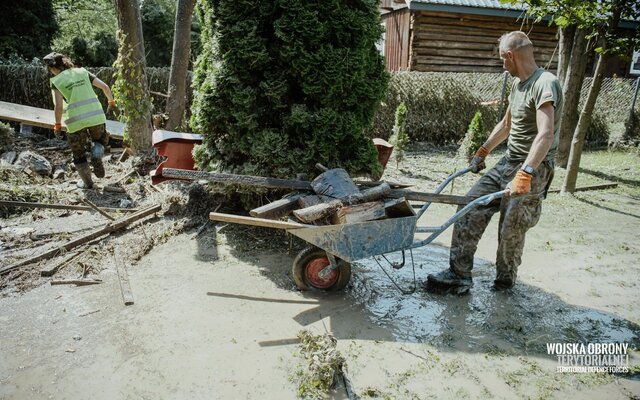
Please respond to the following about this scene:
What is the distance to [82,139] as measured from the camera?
22.4ft

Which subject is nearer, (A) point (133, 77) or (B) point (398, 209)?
(B) point (398, 209)

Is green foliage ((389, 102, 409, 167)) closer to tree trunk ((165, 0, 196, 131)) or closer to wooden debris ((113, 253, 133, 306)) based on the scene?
tree trunk ((165, 0, 196, 131))

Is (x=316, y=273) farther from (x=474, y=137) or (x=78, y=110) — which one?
(x=474, y=137)

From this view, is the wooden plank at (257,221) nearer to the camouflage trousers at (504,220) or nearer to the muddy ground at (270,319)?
the muddy ground at (270,319)

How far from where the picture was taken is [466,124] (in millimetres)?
12234

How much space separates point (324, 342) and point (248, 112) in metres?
2.90

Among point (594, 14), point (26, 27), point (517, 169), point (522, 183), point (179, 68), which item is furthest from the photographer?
point (26, 27)

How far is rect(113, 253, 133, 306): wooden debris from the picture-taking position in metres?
3.88

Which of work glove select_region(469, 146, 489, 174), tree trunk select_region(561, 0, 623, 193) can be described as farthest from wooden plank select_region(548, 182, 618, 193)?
work glove select_region(469, 146, 489, 174)

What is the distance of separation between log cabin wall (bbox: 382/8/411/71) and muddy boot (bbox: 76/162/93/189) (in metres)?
12.1

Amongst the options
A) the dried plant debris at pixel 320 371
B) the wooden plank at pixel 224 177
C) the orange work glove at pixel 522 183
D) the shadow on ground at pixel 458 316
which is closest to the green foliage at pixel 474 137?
the shadow on ground at pixel 458 316

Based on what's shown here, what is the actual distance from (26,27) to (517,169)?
58.8ft

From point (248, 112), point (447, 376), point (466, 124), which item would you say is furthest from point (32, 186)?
point (466, 124)

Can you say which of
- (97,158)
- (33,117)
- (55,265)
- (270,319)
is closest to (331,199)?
(270,319)
